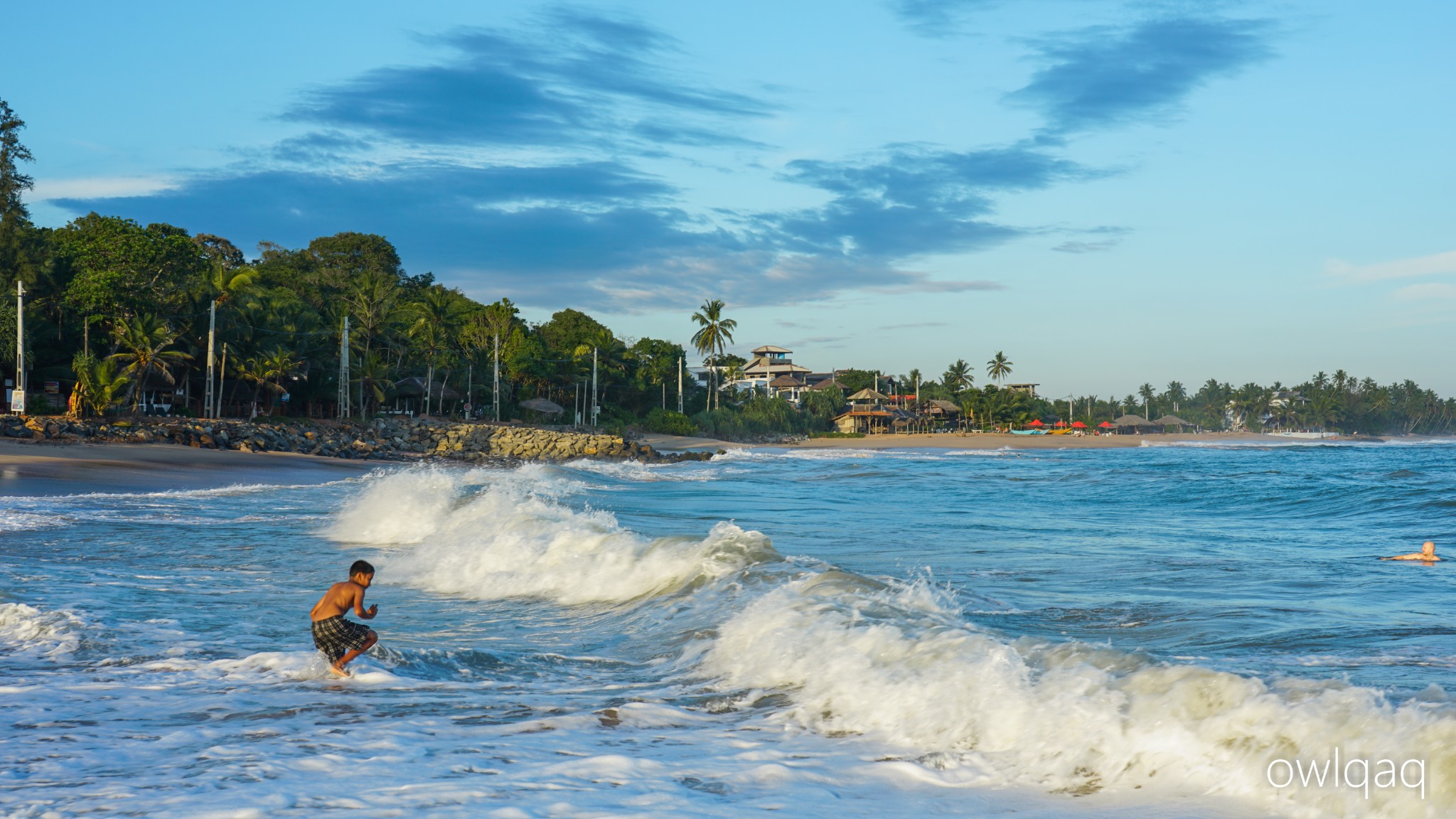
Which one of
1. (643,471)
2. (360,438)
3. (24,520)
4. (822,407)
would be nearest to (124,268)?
(360,438)

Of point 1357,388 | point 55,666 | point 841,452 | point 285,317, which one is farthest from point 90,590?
point 1357,388

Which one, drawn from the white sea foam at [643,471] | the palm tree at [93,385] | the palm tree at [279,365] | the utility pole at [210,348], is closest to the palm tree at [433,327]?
the palm tree at [279,365]

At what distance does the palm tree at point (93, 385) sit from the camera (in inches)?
1446

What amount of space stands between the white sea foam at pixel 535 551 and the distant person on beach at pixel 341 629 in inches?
154

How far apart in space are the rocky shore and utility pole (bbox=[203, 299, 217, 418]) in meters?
2.46

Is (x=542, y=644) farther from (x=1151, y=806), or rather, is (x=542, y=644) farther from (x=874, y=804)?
(x=1151, y=806)

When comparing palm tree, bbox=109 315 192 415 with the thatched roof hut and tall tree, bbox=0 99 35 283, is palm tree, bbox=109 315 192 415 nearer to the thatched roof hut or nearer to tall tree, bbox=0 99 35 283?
tall tree, bbox=0 99 35 283

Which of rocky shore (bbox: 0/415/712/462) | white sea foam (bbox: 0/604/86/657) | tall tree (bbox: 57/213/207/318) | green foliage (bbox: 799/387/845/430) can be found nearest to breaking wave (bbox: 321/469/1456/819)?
white sea foam (bbox: 0/604/86/657)

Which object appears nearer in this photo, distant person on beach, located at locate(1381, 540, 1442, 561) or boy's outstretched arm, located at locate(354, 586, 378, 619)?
boy's outstretched arm, located at locate(354, 586, 378, 619)

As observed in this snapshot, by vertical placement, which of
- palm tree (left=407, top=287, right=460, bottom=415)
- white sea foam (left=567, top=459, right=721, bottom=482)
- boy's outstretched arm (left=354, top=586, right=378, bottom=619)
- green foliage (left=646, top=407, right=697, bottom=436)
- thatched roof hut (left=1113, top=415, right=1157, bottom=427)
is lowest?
white sea foam (left=567, top=459, right=721, bottom=482)

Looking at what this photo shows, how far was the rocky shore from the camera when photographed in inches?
1287

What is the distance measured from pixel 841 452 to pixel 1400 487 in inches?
1682

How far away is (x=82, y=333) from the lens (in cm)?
4094

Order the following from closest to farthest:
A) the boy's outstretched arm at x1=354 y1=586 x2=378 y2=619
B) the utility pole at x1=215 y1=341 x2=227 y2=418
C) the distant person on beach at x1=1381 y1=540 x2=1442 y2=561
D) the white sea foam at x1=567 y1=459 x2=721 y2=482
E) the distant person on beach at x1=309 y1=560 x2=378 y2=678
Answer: the distant person on beach at x1=309 y1=560 x2=378 y2=678 → the boy's outstretched arm at x1=354 y1=586 x2=378 y2=619 → the distant person on beach at x1=1381 y1=540 x2=1442 y2=561 → the white sea foam at x1=567 y1=459 x2=721 y2=482 → the utility pole at x1=215 y1=341 x2=227 y2=418
